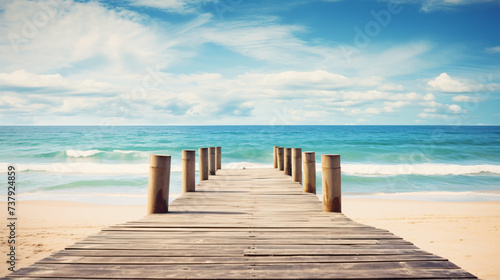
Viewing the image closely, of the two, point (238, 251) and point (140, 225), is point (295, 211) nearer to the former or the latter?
point (238, 251)

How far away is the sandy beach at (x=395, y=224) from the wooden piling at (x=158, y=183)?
14.3 feet

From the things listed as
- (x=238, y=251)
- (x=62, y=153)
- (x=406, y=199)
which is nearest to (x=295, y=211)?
(x=238, y=251)

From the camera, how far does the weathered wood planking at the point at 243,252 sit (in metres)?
2.66

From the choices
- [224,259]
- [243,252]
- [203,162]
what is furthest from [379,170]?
[224,259]

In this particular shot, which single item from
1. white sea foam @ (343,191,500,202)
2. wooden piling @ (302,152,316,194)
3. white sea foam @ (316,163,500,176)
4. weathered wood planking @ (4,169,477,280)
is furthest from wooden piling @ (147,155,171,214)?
white sea foam @ (316,163,500,176)

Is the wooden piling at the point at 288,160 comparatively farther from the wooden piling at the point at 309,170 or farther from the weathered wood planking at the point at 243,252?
the weathered wood planking at the point at 243,252

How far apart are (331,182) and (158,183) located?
2795mm

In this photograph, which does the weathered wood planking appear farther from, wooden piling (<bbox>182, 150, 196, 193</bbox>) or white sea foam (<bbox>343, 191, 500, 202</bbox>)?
white sea foam (<bbox>343, 191, 500, 202</bbox>)

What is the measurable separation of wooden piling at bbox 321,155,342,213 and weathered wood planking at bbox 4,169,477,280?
0.20 m

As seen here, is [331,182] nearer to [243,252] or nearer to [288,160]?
[243,252]

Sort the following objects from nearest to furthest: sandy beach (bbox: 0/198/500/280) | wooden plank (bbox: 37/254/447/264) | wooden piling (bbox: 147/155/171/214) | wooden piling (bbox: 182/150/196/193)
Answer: wooden plank (bbox: 37/254/447/264)
wooden piling (bbox: 147/155/171/214)
wooden piling (bbox: 182/150/196/193)
sandy beach (bbox: 0/198/500/280)

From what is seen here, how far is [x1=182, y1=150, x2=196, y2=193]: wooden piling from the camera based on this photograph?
676 cm

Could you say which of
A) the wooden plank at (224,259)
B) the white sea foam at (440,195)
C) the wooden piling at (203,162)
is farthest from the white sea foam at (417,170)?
the wooden plank at (224,259)

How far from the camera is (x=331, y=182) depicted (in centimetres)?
488
